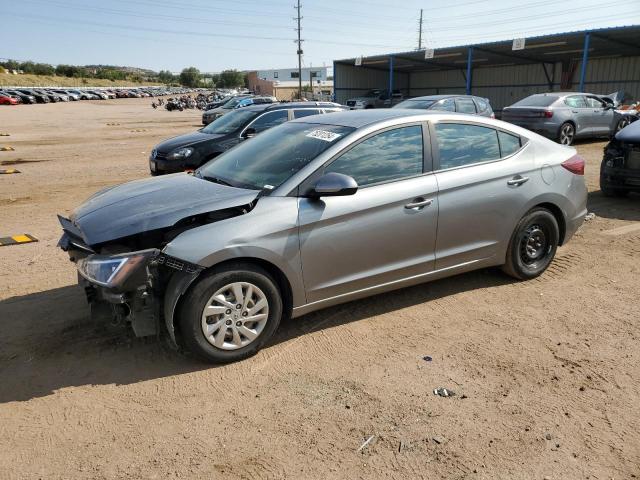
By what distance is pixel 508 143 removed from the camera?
4637mm

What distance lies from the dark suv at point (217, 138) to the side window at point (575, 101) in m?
8.81

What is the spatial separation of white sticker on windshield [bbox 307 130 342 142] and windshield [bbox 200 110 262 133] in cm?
606

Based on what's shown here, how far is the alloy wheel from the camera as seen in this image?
10.9 feet

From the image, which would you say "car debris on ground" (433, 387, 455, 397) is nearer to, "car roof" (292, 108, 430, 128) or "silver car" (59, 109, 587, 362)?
"silver car" (59, 109, 587, 362)

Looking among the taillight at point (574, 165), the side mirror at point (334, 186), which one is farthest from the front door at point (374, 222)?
the taillight at point (574, 165)

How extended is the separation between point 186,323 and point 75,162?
12.6 m

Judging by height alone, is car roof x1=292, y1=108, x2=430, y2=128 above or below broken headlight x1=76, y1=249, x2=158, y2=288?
above

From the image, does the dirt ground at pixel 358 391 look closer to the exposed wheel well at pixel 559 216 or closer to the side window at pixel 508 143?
the exposed wheel well at pixel 559 216

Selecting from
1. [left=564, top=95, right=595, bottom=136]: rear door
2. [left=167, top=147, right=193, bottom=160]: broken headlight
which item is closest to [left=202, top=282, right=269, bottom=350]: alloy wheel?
[left=167, top=147, right=193, bottom=160]: broken headlight

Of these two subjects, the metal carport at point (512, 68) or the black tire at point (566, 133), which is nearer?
the black tire at point (566, 133)

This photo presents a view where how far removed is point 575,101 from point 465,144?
530 inches

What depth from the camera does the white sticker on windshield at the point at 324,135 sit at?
3.93 meters

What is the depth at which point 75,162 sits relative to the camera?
46.0 feet

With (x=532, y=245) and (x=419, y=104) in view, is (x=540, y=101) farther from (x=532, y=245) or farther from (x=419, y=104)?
(x=532, y=245)
